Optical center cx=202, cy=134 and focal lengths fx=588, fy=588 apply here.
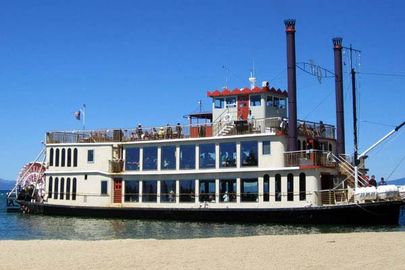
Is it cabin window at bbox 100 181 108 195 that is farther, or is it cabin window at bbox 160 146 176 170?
cabin window at bbox 100 181 108 195

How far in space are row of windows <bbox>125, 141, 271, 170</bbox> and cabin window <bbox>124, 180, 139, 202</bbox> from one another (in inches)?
37.1

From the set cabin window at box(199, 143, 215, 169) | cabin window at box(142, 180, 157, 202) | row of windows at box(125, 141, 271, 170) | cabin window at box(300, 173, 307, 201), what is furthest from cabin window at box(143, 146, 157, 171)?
cabin window at box(300, 173, 307, 201)

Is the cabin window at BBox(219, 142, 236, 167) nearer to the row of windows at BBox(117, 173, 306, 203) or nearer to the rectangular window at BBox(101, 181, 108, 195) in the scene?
the row of windows at BBox(117, 173, 306, 203)

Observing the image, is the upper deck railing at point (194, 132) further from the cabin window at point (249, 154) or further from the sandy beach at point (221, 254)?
the sandy beach at point (221, 254)

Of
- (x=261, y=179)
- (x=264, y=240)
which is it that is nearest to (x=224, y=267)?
(x=264, y=240)

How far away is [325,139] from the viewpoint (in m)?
34.9

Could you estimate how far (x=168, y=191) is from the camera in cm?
3525

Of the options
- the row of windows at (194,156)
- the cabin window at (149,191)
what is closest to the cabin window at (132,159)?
the row of windows at (194,156)

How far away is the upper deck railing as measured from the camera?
3266cm

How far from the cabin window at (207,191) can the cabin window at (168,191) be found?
6.44ft

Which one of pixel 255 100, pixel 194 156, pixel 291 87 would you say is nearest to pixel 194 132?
pixel 194 156

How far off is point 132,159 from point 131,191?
2008mm

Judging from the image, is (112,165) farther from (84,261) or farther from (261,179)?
(84,261)

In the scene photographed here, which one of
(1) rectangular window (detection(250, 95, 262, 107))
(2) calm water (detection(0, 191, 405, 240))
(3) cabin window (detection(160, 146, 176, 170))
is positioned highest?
(1) rectangular window (detection(250, 95, 262, 107))
